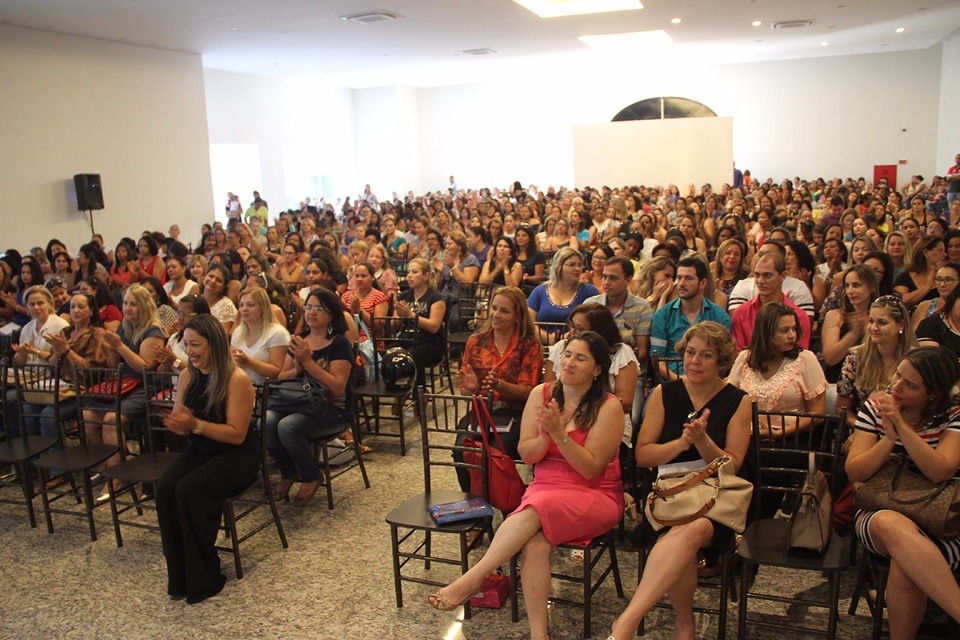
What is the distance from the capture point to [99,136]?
1262 centimetres

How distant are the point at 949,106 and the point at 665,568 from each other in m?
20.7

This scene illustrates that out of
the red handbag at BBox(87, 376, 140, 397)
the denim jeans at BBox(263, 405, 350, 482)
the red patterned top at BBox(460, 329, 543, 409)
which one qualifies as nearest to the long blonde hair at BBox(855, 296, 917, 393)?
the red patterned top at BBox(460, 329, 543, 409)

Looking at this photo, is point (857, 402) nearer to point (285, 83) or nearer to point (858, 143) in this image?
point (285, 83)

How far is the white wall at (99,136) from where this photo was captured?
1121 cm

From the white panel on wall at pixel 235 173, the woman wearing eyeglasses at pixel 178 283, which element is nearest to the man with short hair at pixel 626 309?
the woman wearing eyeglasses at pixel 178 283

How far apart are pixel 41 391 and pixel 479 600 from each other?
304cm

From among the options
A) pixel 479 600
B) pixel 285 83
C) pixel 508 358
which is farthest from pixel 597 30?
pixel 479 600

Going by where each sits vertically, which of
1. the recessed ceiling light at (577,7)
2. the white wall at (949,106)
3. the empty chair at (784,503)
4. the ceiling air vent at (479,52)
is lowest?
the empty chair at (784,503)

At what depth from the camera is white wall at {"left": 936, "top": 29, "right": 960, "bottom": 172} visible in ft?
59.0

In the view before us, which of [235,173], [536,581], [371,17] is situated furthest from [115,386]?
[235,173]

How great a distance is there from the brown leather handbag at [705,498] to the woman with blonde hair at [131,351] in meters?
3.08

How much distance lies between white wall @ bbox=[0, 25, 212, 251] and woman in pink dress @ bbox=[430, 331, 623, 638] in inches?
423

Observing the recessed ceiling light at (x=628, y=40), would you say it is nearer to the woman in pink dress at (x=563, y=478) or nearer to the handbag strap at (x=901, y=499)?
the woman in pink dress at (x=563, y=478)

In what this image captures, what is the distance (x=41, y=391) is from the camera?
462 cm
